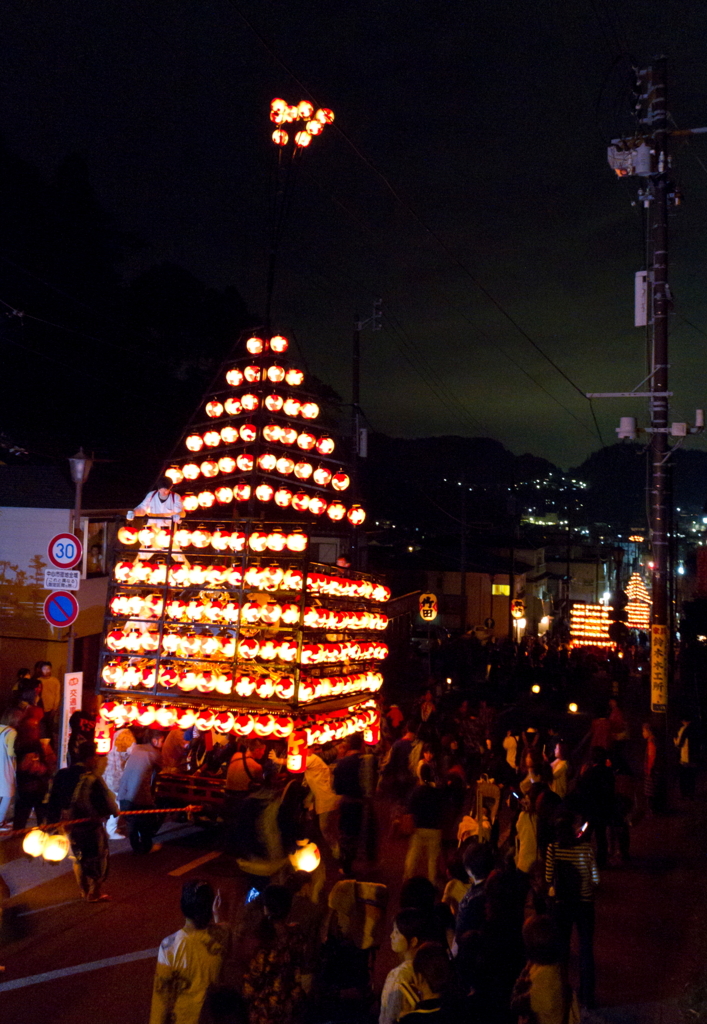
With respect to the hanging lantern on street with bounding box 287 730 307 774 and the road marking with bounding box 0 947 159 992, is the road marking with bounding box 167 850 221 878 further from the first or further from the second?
the road marking with bounding box 0 947 159 992

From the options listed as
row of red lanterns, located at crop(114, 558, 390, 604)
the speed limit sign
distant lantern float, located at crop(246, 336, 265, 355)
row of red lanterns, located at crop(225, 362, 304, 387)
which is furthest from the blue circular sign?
distant lantern float, located at crop(246, 336, 265, 355)

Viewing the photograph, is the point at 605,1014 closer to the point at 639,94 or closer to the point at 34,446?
the point at 639,94

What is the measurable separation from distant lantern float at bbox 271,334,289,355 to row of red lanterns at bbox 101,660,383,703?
528 centimetres

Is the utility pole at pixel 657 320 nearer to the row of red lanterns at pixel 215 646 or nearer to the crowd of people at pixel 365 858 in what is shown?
the crowd of people at pixel 365 858

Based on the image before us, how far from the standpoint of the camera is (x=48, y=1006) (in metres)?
6.29

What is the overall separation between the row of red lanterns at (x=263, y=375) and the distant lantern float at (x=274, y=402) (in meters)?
0.24

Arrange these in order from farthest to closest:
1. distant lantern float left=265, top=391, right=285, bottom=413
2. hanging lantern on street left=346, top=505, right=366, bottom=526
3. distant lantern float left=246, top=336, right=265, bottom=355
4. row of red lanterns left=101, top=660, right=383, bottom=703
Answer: hanging lantern on street left=346, top=505, right=366, bottom=526 < distant lantern float left=246, top=336, right=265, bottom=355 < distant lantern float left=265, top=391, right=285, bottom=413 < row of red lanterns left=101, top=660, right=383, bottom=703

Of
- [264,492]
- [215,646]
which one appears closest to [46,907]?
[215,646]

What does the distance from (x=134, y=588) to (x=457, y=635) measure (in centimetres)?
2793

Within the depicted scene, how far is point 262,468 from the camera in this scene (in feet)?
39.6

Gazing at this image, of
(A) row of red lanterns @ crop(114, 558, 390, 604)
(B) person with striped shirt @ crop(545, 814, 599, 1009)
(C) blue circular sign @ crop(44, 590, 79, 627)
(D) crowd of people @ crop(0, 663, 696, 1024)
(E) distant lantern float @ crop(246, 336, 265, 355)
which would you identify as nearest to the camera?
(D) crowd of people @ crop(0, 663, 696, 1024)

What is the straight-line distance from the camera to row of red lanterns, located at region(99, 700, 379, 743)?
377 inches

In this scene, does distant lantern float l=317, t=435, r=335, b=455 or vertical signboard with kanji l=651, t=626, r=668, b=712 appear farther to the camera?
vertical signboard with kanji l=651, t=626, r=668, b=712

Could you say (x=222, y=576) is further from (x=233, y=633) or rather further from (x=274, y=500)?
(x=274, y=500)
